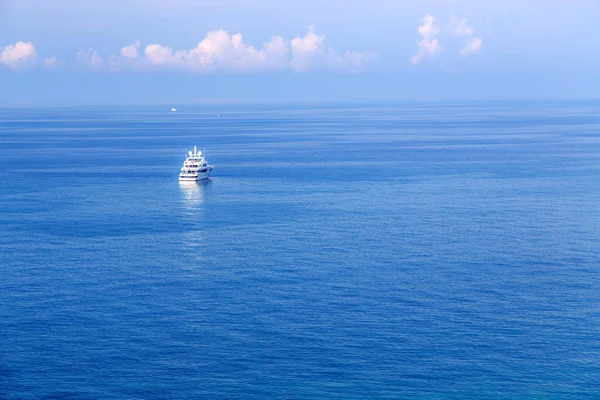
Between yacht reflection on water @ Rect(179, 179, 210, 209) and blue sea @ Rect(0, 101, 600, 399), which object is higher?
yacht reflection on water @ Rect(179, 179, 210, 209)

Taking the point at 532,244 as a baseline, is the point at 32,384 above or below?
below

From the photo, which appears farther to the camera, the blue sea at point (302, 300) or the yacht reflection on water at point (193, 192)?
the yacht reflection on water at point (193, 192)

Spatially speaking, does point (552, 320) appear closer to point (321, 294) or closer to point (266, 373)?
point (321, 294)

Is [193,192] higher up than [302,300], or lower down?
higher up

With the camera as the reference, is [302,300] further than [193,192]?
No

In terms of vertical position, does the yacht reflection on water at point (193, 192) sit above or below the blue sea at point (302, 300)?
above

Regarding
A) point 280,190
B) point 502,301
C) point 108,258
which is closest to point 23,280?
point 108,258

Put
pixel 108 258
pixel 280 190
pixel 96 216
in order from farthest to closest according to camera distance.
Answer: pixel 280 190 → pixel 96 216 → pixel 108 258

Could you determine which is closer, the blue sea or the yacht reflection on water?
the blue sea
